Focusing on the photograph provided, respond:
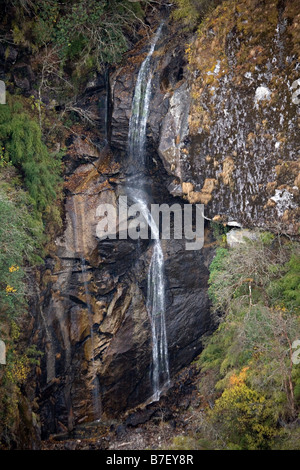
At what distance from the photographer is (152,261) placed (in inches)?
450

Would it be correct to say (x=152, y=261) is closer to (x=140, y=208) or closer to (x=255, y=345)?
(x=140, y=208)

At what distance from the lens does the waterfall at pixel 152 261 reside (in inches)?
444

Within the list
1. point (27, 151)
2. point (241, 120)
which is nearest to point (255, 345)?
point (241, 120)

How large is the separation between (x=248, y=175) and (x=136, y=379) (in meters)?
6.81

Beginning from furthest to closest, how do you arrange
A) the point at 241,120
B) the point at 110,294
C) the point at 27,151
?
the point at 110,294 → the point at 27,151 → the point at 241,120

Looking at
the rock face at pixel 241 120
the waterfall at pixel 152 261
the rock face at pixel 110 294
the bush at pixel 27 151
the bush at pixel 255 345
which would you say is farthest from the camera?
the waterfall at pixel 152 261

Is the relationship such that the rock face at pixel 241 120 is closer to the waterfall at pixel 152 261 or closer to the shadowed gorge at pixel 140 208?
the shadowed gorge at pixel 140 208

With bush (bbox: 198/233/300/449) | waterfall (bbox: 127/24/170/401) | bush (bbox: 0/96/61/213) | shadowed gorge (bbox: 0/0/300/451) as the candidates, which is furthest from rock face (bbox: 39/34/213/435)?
bush (bbox: 0/96/61/213)

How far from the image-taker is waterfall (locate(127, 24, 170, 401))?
37.0ft

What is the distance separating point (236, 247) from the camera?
9945 millimetres

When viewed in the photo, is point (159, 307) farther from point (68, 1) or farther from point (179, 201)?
point (68, 1)

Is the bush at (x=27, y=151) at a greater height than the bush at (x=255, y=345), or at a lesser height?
greater

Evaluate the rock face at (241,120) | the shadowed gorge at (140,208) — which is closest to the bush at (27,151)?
the shadowed gorge at (140,208)
